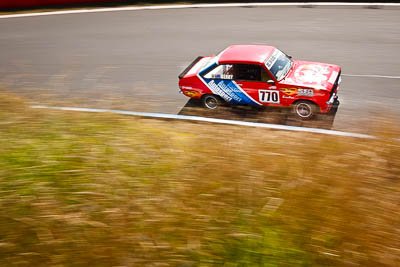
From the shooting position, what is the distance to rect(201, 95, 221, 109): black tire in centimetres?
996

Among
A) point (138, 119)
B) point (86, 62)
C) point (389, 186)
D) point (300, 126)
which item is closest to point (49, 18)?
point (86, 62)

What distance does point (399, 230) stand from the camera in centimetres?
456

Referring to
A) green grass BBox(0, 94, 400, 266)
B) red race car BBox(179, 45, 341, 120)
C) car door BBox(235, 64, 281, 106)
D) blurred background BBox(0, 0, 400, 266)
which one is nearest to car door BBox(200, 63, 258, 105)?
red race car BBox(179, 45, 341, 120)

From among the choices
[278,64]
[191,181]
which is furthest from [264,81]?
[191,181]

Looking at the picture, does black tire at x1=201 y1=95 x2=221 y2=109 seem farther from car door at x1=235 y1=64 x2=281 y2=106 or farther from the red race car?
car door at x1=235 y1=64 x2=281 y2=106

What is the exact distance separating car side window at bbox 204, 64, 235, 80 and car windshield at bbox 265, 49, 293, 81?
87 centimetres

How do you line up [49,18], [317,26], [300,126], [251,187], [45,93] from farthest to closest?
[49,18] < [317,26] < [45,93] < [300,126] < [251,187]

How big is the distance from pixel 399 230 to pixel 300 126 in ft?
14.8

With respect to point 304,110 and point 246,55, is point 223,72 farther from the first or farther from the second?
point 304,110

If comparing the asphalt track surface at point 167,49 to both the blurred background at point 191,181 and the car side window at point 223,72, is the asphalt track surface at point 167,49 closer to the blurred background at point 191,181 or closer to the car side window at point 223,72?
the blurred background at point 191,181

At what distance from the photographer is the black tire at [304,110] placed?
8.98 meters

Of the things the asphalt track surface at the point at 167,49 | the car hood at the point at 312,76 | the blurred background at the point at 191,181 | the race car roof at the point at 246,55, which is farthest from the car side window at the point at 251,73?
the asphalt track surface at the point at 167,49

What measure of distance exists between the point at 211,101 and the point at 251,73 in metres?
1.40

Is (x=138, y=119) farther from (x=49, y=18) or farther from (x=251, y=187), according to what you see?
(x=49, y=18)
